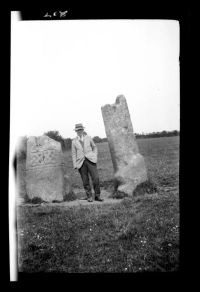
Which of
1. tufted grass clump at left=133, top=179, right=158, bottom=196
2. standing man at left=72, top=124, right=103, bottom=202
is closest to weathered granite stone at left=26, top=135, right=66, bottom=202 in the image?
standing man at left=72, top=124, right=103, bottom=202

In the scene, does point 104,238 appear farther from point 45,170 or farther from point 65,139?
point 45,170

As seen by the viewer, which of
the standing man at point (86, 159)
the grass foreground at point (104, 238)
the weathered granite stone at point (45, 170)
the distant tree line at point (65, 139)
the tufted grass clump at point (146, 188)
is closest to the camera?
the grass foreground at point (104, 238)

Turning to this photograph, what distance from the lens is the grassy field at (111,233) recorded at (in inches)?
203

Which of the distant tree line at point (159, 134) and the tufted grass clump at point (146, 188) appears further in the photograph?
the tufted grass clump at point (146, 188)

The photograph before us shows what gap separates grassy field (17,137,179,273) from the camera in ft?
16.9

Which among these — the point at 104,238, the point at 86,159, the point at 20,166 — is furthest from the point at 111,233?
the point at 20,166

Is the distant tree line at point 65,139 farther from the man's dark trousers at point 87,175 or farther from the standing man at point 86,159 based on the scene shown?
the man's dark trousers at point 87,175

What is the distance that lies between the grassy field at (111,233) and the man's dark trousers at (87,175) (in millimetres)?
278

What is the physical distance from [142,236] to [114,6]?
3419mm

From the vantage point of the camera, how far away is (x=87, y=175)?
5887 millimetres

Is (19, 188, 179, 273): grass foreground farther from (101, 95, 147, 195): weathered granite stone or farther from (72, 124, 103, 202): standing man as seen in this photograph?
(101, 95, 147, 195): weathered granite stone

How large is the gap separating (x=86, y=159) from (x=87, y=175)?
0.89 ft

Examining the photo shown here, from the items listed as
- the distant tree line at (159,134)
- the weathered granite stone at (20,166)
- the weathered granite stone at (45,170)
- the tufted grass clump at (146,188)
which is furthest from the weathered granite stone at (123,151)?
the weathered granite stone at (20,166)
